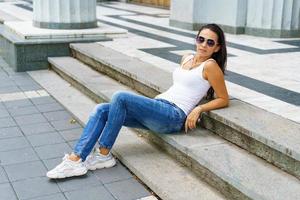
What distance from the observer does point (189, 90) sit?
392cm

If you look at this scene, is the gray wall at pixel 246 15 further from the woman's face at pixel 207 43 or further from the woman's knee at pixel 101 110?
the woman's knee at pixel 101 110

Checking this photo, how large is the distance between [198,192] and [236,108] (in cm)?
96

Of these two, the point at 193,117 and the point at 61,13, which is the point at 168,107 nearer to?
the point at 193,117

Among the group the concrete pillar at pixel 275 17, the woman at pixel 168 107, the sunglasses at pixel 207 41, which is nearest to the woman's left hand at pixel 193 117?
the woman at pixel 168 107

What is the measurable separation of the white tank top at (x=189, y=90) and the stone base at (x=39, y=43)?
163 inches

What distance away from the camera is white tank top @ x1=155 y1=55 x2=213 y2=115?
3885 millimetres

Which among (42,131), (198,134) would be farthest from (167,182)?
(42,131)

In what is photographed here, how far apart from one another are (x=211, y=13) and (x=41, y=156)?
6.05 meters

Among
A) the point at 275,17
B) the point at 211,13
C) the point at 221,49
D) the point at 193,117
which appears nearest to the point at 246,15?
the point at 275,17

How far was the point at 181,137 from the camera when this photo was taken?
3967mm

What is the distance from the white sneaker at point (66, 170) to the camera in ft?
12.6

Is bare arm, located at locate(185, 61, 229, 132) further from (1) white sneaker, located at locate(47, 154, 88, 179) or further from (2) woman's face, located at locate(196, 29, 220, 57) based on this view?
(1) white sneaker, located at locate(47, 154, 88, 179)

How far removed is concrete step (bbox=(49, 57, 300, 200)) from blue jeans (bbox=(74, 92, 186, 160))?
0.68 feet

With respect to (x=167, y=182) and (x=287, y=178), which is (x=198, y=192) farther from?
(x=287, y=178)
